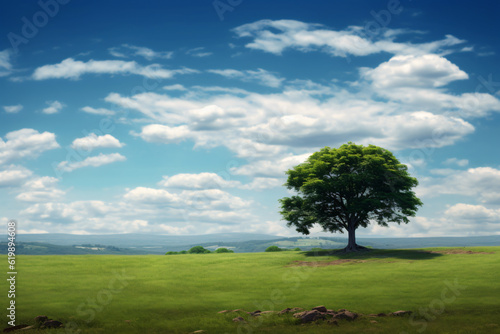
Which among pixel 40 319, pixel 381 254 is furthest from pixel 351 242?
pixel 40 319

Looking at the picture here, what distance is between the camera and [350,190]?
62656 millimetres

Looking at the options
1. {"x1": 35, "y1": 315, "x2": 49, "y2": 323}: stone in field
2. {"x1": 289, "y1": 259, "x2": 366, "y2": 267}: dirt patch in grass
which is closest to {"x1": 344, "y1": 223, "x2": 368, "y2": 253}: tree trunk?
{"x1": 289, "y1": 259, "x2": 366, "y2": 267}: dirt patch in grass

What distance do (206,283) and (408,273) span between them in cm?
2017

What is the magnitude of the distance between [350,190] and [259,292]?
1276 inches

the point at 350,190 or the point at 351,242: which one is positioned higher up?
the point at 350,190

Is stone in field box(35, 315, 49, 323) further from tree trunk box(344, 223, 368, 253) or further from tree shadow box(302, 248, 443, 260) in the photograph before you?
tree trunk box(344, 223, 368, 253)

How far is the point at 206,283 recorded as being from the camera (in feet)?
132

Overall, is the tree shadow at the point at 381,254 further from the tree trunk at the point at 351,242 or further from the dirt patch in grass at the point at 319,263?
the dirt patch in grass at the point at 319,263

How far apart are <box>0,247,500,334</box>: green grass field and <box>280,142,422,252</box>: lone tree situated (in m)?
8.12

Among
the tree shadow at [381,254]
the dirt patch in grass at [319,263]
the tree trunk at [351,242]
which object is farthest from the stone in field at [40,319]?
the tree trunk at [351,242]

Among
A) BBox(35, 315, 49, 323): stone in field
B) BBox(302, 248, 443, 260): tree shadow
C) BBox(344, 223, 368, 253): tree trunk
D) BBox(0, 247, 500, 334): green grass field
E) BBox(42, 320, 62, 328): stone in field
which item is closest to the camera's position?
BBox(42, 320, 62, 328): stone in field

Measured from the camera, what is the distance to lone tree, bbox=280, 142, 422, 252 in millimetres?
60875

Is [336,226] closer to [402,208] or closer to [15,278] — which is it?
[402,208]

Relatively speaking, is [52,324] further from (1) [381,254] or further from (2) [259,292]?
(1) [381,254]
